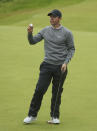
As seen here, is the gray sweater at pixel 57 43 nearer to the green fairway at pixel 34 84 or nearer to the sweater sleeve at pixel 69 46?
the sweater sleeve at pixel 69 46

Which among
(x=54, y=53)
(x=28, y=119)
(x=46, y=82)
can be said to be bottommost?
(x=28, y=119)

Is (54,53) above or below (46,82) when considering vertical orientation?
above

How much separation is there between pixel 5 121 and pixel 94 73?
4.44 meters

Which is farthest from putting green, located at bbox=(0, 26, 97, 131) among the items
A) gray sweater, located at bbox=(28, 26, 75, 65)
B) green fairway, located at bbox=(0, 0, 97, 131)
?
gray sweater, located at bbox=(28, 26, 75, 65)

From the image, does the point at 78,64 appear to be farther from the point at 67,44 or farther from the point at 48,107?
the point at 67,44

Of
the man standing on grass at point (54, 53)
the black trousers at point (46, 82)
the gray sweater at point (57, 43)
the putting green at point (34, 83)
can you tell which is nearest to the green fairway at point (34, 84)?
the putting green at point (34, 83)

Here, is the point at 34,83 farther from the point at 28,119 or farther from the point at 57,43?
the point at 57,43

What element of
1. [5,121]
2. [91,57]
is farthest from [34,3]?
[5,121]

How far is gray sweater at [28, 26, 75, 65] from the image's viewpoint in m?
7.00

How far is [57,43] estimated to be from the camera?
7.04 metres

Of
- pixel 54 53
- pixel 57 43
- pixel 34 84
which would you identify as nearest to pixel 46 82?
pixel 54 53

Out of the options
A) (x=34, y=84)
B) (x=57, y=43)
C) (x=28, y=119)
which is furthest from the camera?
(x=34, y=84)

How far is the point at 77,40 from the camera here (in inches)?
642

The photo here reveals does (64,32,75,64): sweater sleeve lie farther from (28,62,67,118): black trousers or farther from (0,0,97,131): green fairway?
(0,0,97,131): green fairway
